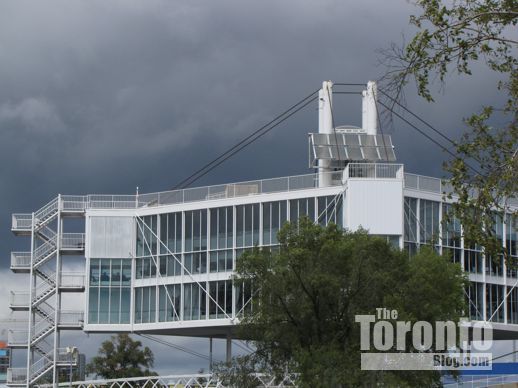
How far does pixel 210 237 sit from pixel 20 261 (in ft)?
49.2

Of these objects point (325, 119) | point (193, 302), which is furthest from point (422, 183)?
point (193, 302)

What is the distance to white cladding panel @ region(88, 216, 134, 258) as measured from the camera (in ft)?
263

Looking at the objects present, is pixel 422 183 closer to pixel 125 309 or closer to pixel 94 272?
pixel 125 309

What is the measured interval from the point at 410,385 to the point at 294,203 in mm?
26879

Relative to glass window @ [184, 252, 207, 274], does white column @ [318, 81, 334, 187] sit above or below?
above

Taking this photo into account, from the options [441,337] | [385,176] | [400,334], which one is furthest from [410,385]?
[385,176]

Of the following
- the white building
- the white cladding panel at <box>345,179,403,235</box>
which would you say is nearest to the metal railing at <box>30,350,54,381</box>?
the white building

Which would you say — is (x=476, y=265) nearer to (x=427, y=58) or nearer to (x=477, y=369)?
(x=477, y=369)

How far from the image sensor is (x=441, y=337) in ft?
179

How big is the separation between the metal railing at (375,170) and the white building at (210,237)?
0.22ft

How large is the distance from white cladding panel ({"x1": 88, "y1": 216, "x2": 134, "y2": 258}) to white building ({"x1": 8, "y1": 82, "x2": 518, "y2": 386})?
0.07 m

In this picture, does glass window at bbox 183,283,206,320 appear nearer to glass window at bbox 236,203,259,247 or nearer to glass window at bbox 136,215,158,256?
glass window at bbox 136,215,158,256

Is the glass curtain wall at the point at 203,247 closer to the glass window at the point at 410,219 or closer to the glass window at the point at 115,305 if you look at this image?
the glass window at the point at 115,305

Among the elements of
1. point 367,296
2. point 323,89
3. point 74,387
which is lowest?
point 74,387
